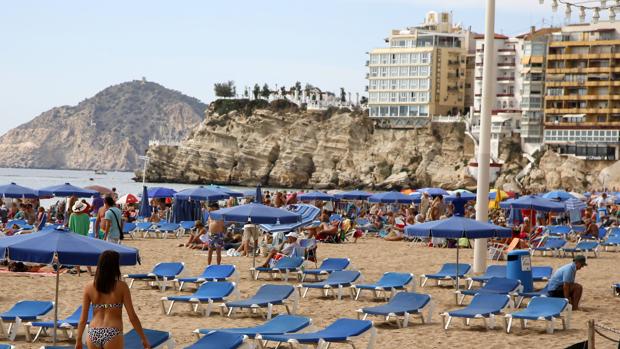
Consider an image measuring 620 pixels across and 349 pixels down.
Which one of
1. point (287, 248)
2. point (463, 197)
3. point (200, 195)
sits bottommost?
point (463, 197)

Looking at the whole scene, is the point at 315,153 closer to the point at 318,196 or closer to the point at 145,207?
the point at 318,196

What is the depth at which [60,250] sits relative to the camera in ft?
32.6

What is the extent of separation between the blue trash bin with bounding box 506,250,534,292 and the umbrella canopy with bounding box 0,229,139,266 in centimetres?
752

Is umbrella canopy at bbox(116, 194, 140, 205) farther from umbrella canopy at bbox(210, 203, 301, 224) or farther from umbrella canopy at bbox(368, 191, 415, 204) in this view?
umbrella canopy at bbox(210, 203, 301, 224)

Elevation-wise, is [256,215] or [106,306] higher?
[106,306]

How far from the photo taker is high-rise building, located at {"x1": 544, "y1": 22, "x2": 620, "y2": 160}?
101m

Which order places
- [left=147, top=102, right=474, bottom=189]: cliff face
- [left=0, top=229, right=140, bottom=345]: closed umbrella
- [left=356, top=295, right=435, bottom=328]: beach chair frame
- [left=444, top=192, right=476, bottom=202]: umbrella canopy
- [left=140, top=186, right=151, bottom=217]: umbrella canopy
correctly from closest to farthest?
[left=0, top=229, right=140, bottom=345]: closed umbrella → [left=356, top=295, right=435, bottom=328]: beach chair frame → [left=444, top=192, right=476, bottom=202]: umbrella canopy → [left=140, top=186, right=151, bottom=217]: umbrella canopy → [left=147, top=102, right=474, bottom=189]: cliff face

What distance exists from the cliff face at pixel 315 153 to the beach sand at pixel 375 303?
87.2 m

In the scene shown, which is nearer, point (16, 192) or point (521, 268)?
point (521, 268)

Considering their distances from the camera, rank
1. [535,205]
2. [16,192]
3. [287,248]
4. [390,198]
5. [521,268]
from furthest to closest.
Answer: [390,198], [16,192], [535,205], [287,248], [521,268]

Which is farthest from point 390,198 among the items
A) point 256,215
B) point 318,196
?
point 256,215

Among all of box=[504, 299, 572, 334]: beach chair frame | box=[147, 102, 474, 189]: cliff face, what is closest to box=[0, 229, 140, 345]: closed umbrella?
box=[504, 299, 572, 334]: beach chair frame

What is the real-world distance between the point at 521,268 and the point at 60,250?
323 inches

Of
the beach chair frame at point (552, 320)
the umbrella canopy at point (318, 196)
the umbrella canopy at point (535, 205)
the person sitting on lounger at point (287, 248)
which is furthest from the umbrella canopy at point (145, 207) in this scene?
the beach chair frame at point (552, 320)
